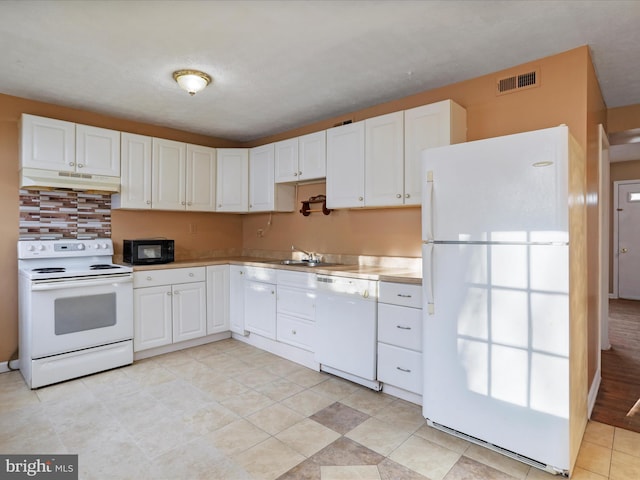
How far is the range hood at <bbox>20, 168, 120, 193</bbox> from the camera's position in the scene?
120 inches

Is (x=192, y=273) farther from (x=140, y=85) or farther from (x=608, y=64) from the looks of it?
(x=608, y=64)

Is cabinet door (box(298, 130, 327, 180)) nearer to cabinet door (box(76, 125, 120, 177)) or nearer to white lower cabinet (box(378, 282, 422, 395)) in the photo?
white lower cabinet (box(378, 282, 422, 395))

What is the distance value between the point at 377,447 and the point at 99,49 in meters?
2.99

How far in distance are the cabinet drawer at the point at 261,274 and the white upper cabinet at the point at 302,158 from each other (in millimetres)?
984

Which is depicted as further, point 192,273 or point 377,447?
point 192,273

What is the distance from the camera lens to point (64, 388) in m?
2.88

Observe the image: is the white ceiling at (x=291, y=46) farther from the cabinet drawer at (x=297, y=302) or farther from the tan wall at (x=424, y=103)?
the cabinet drawer at (x=297, y=302)

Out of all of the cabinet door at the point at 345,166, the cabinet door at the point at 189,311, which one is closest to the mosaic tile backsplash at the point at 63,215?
the cabinet door at the point at 189,311

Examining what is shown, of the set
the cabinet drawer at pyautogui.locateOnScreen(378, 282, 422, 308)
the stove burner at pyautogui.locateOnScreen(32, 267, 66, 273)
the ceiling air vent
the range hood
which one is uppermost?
the ceiling air vent

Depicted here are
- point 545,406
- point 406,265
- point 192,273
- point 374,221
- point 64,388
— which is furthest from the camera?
point 192,273

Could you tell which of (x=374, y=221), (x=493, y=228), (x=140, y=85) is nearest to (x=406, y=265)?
(x=374, y=221)

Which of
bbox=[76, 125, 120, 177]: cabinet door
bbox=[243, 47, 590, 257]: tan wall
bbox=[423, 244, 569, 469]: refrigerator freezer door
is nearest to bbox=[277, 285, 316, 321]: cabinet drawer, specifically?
bbox=[243, 47, 590, 257]: tan wall

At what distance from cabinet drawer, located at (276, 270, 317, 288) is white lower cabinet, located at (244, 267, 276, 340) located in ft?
0.41

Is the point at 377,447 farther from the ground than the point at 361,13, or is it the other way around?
the point at 361,13
